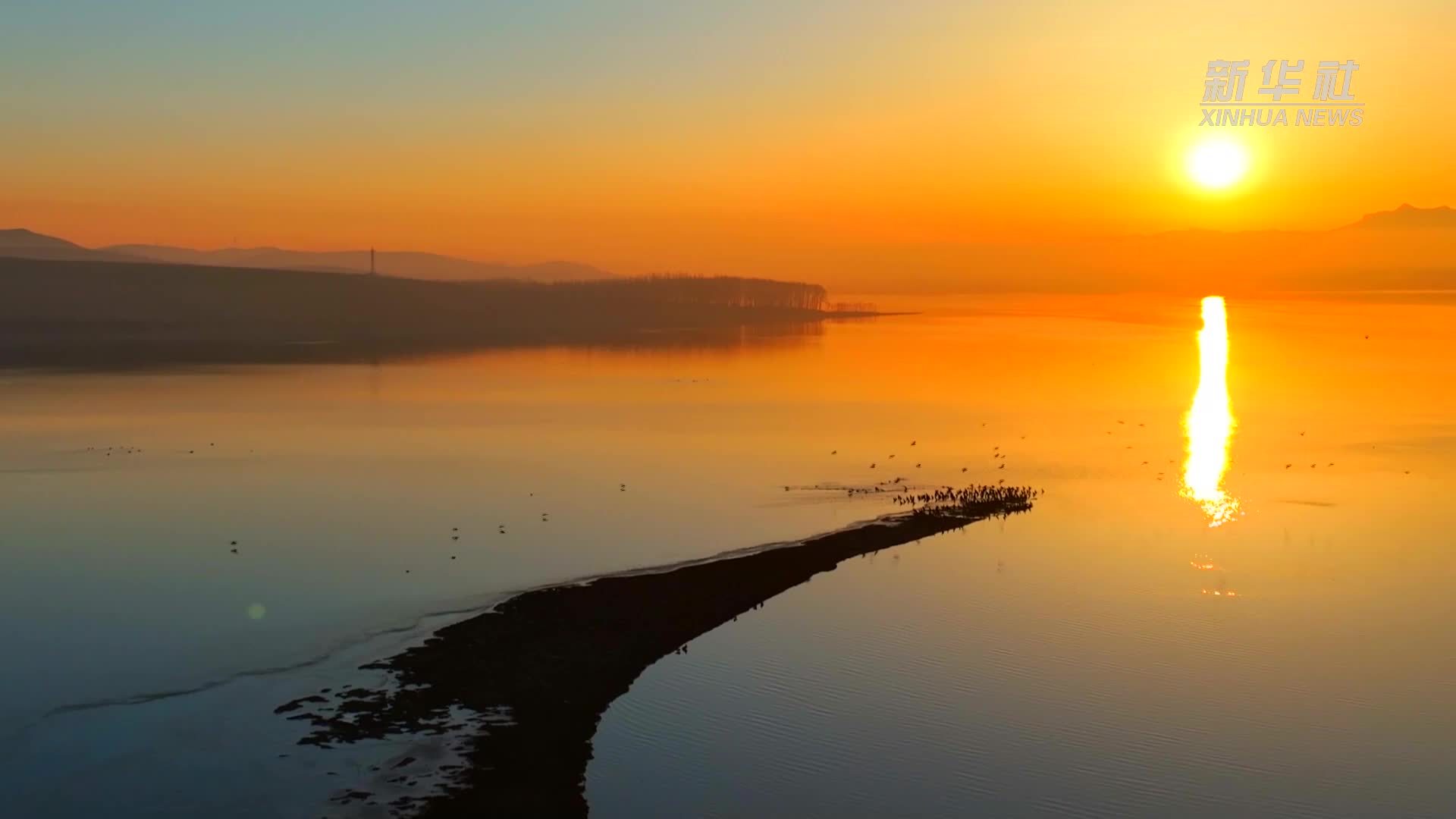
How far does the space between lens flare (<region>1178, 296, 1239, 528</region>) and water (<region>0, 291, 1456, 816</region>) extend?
2.16ft

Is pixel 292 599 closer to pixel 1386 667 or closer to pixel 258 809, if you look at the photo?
pixel 258 809

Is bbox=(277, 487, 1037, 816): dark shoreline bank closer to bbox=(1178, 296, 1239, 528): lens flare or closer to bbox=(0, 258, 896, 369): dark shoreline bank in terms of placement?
bbox=(1178, 296, 1239, 528): lens flare

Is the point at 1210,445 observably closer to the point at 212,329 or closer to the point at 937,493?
the point at 937,493

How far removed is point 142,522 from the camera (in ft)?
103

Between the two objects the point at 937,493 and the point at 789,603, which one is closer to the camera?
the point at 789,603

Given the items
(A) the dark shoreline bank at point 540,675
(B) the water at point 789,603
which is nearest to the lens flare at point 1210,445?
(B) the water at point 789,603

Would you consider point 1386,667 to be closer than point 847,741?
No

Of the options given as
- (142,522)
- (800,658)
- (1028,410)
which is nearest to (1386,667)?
(800,658)

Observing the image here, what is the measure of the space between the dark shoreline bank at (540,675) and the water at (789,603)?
0.59 m

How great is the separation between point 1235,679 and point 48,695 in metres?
18.1

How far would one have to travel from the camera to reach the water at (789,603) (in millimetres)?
15711

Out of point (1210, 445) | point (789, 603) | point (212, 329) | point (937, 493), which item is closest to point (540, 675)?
point (789, 603)

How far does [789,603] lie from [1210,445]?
33.6m

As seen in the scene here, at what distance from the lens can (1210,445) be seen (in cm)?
5191
